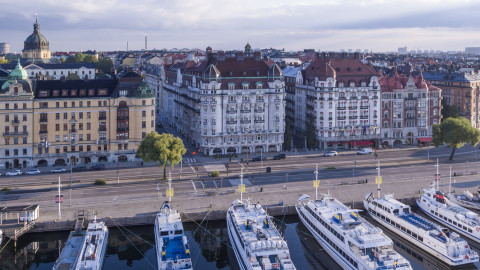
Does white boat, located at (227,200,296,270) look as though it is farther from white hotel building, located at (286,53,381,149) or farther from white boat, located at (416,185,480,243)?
white hotel building, located at (286,53,381,149)

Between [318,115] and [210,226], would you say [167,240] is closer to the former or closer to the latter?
[210,226]

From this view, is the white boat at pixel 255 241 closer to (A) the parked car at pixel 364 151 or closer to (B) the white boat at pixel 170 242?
(B) the white boat at pixel 170 242

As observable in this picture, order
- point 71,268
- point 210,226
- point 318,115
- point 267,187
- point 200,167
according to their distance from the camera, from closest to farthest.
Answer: point 71,268, point 210,226, point 267,187, point 200,167, point 318,115

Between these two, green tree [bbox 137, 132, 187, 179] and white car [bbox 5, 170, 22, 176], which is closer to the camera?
green tree [bbox 137, 132, 187, 179]

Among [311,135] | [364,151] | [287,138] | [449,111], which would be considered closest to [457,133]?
[364,151]

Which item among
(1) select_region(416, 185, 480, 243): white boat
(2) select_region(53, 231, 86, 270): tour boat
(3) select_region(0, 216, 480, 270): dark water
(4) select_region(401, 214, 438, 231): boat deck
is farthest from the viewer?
(1) select_region(416, 185, 480, 243): white boat

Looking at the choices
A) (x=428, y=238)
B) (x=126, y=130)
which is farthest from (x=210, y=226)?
(x=126, y=130)

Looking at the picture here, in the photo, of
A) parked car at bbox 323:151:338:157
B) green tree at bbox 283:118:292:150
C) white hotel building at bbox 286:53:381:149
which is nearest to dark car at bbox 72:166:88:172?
green tree at bbox 283:118:292:150
